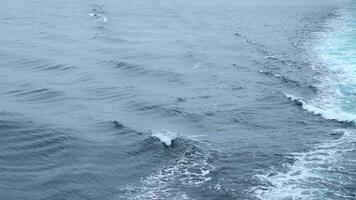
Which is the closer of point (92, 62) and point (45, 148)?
point (45, 148)

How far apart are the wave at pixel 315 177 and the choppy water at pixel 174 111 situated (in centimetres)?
11

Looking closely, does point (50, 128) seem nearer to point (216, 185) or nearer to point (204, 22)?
point (216, 185)

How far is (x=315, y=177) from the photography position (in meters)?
30.5

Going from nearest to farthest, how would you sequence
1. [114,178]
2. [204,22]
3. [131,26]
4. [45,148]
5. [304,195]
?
[304,195]
[114,178]
[45,148]
[131,26]
[204,22]

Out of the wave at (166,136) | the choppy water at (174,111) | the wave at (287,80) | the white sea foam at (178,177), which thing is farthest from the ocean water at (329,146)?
the wave at (166,136)

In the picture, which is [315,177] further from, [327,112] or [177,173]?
[327,112]

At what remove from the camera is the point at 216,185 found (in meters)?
29.2

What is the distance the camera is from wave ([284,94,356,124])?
39.8 metres

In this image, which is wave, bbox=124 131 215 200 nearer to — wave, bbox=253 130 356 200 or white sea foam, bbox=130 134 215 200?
white sea foam, bbox=130 134 215 200

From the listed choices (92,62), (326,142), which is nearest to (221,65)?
(92,62)

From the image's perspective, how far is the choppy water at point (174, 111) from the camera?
30.0 metres

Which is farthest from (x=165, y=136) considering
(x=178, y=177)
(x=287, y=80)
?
(x=287, y=80)

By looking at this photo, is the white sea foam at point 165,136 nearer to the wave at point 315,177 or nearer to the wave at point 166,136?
the wave at point 166,136

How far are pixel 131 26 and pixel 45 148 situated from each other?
152 feet
